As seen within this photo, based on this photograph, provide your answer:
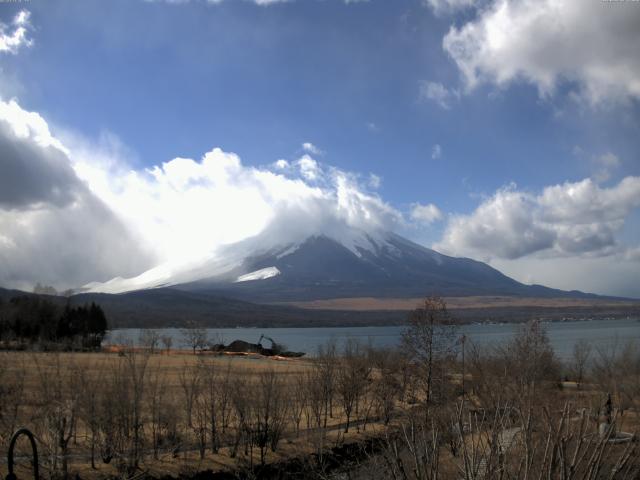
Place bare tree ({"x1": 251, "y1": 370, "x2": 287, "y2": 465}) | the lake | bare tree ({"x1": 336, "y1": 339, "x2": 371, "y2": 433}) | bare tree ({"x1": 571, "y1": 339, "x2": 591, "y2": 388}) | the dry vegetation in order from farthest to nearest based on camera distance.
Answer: the lake
bare tree ({"x1": 571, "y1": 339, "x2": 591, "y2": 388})
bare tree ({"x1": 336, "y1": 339, "x2": 371, "y2": 433})
bare tree ({"x1": 251, "y1": 370, "x2": 287, "y2": 465})
the dry vegetation

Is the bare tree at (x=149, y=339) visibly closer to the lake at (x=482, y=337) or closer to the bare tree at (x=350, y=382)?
the lake at (x=482, y=337)

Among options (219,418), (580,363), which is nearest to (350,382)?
(219,418)

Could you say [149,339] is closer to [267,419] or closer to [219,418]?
[219,418]

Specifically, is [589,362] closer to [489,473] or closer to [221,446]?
[221,446]

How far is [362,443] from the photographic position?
2375 cm

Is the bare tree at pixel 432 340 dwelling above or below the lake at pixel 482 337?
above

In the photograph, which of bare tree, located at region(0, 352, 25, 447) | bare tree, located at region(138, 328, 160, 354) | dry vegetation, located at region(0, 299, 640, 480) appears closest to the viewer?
dry vegetation, located at region(0, 299, 640, 480)

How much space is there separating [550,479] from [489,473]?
664 mm

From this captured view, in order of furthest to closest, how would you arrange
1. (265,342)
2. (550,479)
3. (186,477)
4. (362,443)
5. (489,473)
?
(265,342)
(362,443)
(186,477)
(489,473)
(550,479)

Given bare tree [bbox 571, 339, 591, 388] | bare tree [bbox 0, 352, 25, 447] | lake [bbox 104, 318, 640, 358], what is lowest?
lake [bbox 104, 318, 640, 358]

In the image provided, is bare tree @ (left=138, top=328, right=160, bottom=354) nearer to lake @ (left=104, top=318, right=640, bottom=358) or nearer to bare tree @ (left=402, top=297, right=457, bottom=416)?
lake @ (left=104, top=318, right=640, bottom=358)

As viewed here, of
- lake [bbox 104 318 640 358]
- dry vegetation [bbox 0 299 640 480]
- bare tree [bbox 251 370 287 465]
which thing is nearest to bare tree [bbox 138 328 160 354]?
lake [bbox 104 318 640 358]

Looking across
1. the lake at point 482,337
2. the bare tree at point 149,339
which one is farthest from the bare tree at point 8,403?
the lake at point 482,337

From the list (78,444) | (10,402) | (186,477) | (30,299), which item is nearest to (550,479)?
(186,477)
